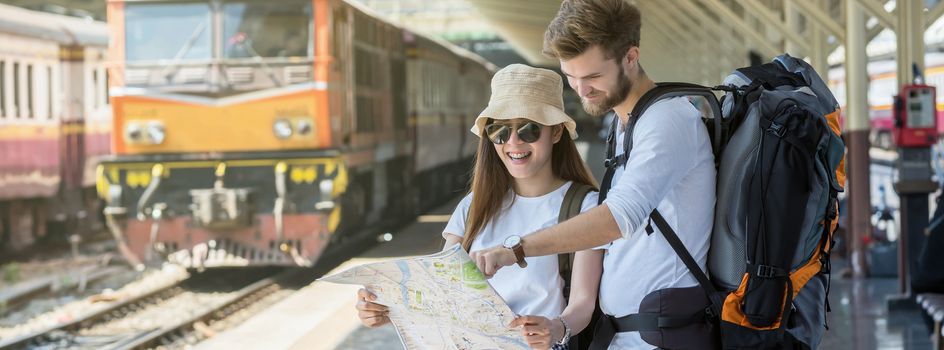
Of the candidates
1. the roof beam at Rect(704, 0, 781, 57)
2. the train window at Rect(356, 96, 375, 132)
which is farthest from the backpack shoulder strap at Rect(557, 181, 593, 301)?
the train window at Rect(356, 96, 375, 132)

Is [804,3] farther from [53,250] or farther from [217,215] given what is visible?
[53,250]

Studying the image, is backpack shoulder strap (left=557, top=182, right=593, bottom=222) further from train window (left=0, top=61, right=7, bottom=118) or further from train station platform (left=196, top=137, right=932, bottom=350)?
train window (left=0, top=61, right=7, bottom=118)

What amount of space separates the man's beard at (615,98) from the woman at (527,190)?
5.7 inches

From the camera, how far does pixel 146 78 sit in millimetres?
11516

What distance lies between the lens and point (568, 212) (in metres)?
2.53

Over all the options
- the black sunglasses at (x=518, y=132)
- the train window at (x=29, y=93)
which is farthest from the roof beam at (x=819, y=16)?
the train window at (x=29, y=93)

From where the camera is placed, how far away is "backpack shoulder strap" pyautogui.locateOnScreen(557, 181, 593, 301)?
8.32ft

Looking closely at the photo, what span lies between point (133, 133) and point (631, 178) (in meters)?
9.95

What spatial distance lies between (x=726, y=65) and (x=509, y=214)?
536 inches

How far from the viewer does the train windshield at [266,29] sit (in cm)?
1156

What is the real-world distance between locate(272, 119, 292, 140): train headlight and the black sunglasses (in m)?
9.19

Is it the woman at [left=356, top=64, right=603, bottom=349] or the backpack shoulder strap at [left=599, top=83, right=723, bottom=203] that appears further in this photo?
the woman at [left=356, top=64, right=603, bottom=349]

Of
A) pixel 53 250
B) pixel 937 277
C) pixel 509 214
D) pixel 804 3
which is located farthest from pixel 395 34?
pixel 509 214

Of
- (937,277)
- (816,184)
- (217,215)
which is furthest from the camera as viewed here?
(217,215)
